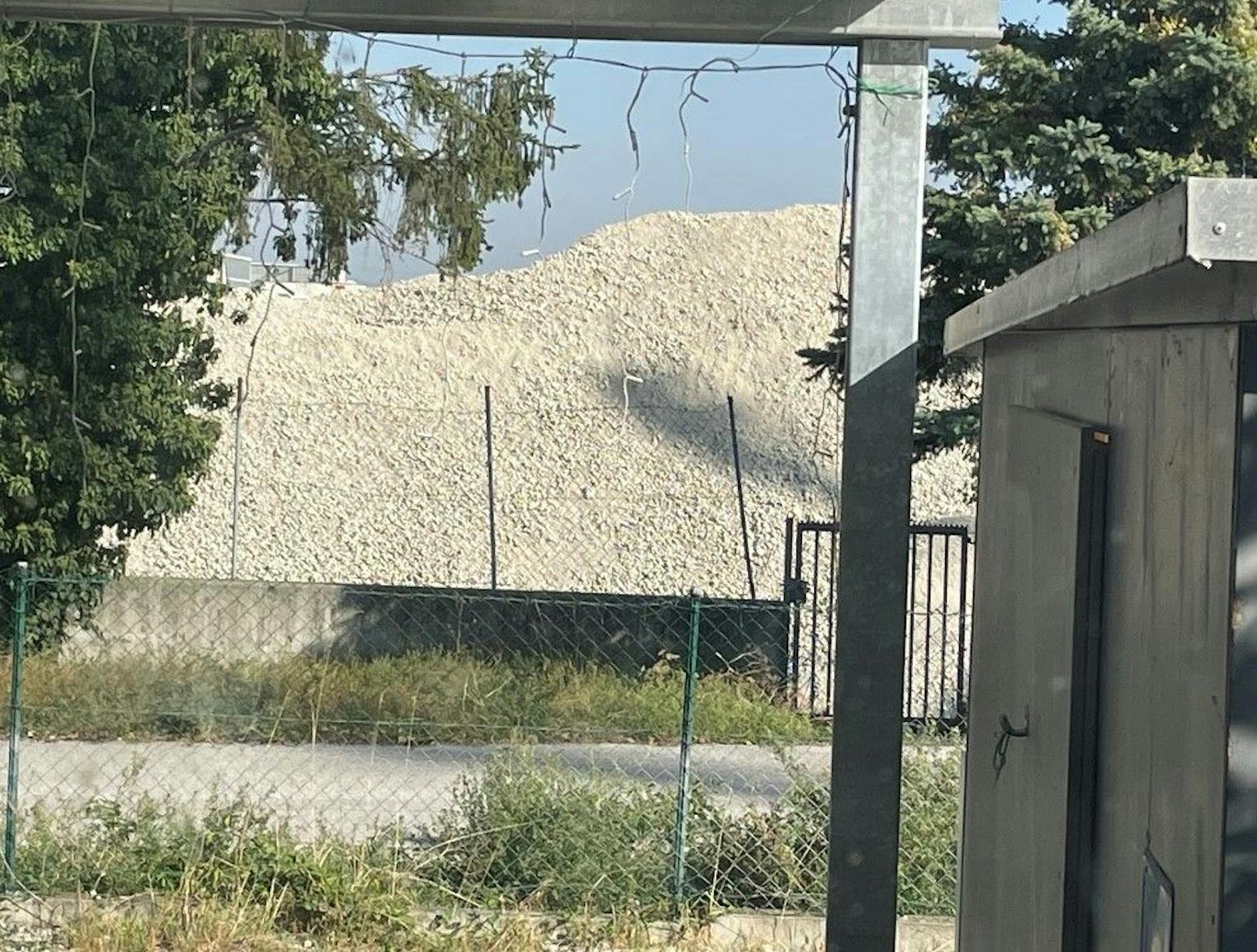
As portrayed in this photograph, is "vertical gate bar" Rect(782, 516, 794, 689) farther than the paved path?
Yes

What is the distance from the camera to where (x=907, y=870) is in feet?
23.0

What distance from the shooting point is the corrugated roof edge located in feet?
5.70

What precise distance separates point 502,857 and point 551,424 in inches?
598

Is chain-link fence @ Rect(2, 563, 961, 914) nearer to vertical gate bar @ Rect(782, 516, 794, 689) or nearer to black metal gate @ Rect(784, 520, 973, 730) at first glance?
vertical gate bar @ Rect(782, 516, 794, 689)

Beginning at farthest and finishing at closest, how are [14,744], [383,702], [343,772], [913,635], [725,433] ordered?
[725,433]
[913,635]
[383,702]
[343,772]
[14,744]

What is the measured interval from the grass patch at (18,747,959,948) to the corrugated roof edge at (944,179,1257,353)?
14.6ft

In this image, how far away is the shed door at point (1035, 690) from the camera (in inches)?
115

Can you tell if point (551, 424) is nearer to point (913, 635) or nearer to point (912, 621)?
point (913, 635)

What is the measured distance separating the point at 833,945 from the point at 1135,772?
1796mm

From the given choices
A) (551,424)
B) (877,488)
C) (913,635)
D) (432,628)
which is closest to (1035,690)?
(877,488)

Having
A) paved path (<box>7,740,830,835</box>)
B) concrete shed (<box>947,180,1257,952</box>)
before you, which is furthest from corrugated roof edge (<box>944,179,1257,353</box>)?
paved path (<box>7,740,830,835</box>)

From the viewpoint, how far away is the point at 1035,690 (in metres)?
3.54

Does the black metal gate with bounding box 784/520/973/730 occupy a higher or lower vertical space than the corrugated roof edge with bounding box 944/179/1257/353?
lower

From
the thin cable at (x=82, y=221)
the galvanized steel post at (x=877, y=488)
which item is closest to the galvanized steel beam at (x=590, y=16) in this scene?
the galvanized steel post at (x=877, y=488)
